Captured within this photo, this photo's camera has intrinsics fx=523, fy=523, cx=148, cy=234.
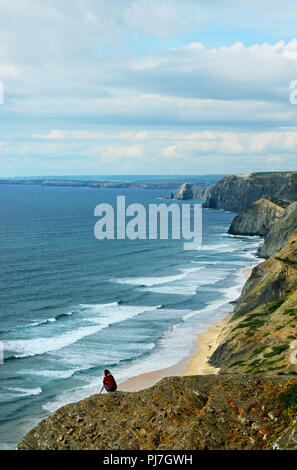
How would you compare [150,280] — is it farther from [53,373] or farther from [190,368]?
[53,373]

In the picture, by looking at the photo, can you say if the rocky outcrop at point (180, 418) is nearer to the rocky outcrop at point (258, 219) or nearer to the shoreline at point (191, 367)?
the shoreline at point (191, 367)

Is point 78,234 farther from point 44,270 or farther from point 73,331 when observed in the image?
point 73,331

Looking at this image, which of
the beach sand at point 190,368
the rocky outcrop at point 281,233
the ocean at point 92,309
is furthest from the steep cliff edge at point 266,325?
the rocky outcrop at point 281,233

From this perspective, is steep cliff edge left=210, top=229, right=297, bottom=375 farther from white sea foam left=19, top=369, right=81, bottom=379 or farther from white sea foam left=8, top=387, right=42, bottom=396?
white sea foam left=8, top=387, right=42, bottom=396

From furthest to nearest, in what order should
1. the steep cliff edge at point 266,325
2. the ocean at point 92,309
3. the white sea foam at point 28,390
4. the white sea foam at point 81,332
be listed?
1. the white sea foam at point 81,332
2. the ocean at point 92,309
3. the white sea foam at point 28,390
4. the steep cliff edge at point 266,325

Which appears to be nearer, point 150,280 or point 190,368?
point 190,368

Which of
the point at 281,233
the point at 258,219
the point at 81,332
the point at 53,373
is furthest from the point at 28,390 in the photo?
the point at 258,219
